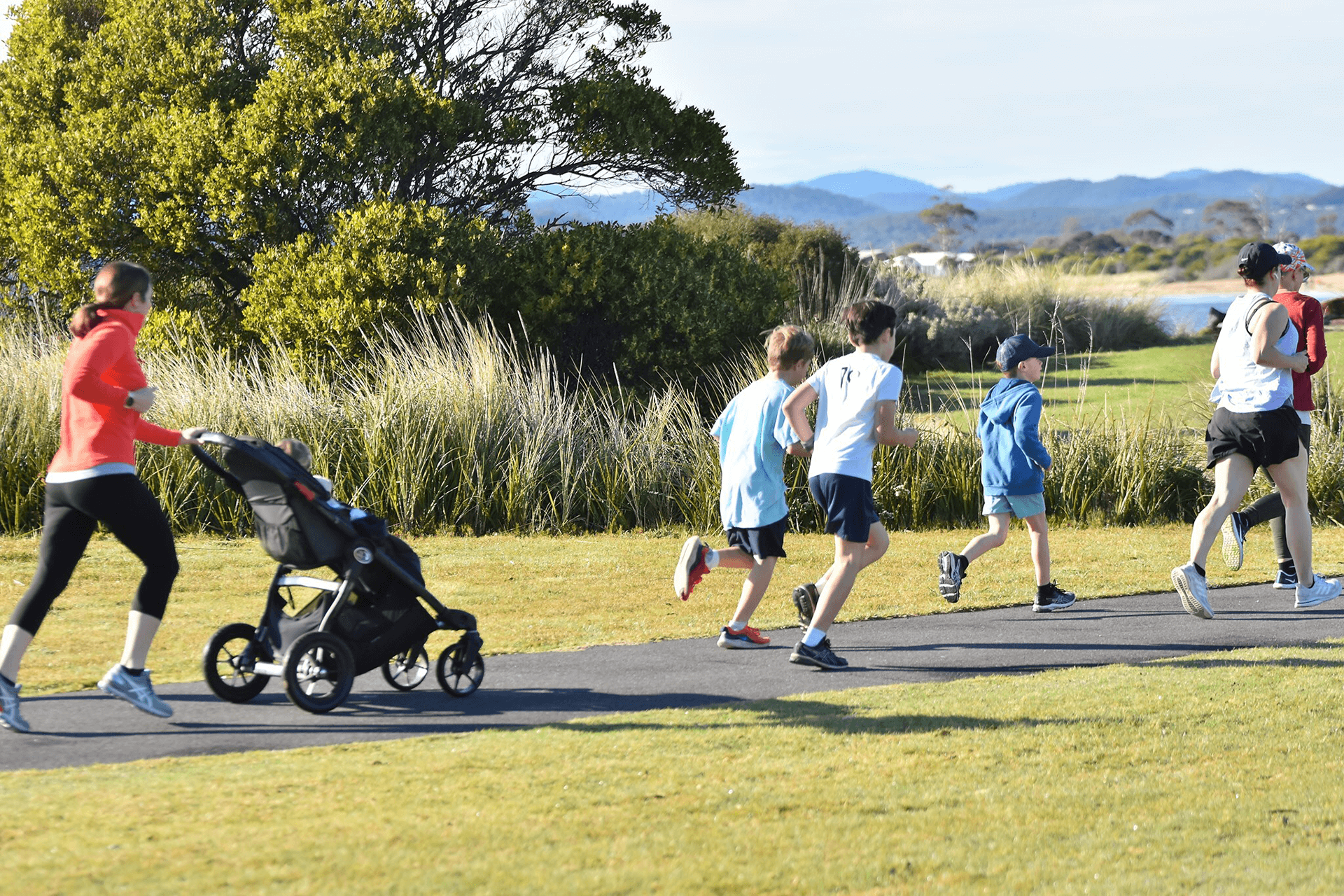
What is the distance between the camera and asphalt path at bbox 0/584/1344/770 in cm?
557

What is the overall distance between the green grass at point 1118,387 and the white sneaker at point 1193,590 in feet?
17.4

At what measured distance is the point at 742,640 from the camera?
7.27 meters

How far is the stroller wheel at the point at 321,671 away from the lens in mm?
5748

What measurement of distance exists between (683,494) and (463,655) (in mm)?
6321

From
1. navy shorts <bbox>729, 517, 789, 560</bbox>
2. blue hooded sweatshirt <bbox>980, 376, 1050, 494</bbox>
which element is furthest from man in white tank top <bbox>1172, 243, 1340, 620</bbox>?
navy shorts <bbox>729, 517, 789, 560</bbox>

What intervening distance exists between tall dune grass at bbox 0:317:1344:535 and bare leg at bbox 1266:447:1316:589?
4282mm

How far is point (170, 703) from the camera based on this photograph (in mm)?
6102

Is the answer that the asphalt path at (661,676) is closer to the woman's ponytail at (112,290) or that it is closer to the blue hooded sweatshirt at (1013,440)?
the blue hooded sweatshirt at (1013,440)

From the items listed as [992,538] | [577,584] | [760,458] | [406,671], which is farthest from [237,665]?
[992,538]

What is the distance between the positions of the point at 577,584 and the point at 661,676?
288 centimetres

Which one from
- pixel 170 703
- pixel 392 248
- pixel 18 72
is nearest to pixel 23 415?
pixel 392 248

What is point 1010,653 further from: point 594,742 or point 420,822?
point 420,822

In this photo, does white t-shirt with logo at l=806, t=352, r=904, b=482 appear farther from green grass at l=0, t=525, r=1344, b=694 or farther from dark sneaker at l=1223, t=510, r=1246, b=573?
dark sneaker at l=1223, t=510, r=1246, b=573

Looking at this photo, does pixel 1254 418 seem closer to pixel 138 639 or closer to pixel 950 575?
pixel 950 575
